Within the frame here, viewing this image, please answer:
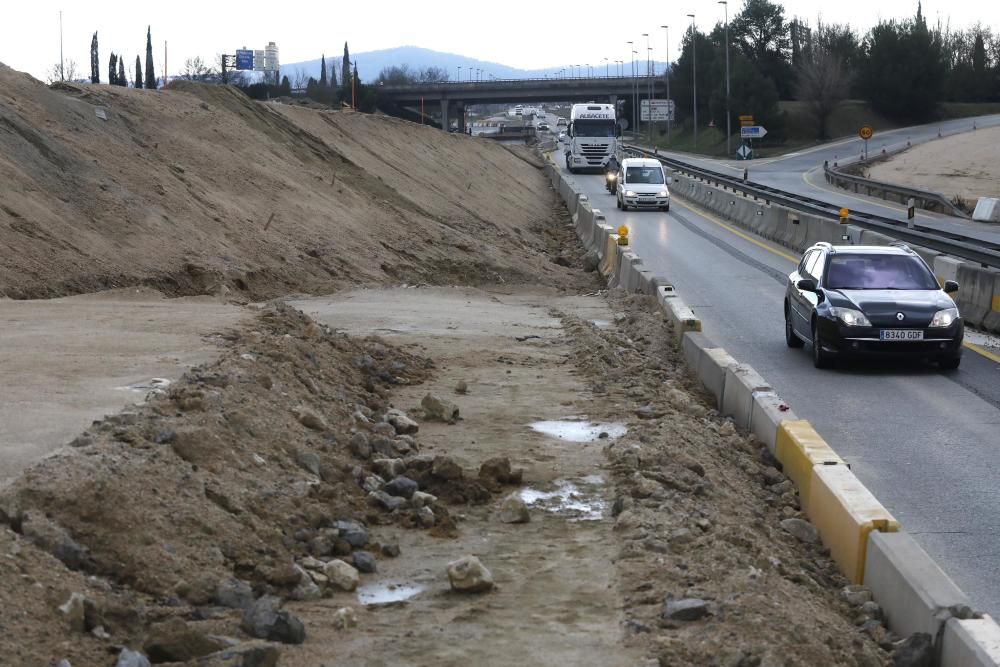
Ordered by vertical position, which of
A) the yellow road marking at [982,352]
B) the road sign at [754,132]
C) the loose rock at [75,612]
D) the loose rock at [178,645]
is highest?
the road sign at [754,132]

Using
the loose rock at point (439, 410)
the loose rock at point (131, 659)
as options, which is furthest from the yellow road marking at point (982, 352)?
the loose rock at point (131, 659)

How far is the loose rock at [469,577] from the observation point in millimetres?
7164

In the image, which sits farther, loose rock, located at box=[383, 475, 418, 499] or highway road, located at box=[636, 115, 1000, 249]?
highway road, located at box=[636, 115, 1000, 249]

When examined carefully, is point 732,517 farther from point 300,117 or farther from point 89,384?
point 300,117

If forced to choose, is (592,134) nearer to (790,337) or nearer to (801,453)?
(790,337)

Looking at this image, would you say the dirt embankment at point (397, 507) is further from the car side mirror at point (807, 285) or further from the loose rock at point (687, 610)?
the car side mirror at point (807, 285)

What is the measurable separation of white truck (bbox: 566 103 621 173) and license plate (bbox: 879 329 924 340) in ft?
183

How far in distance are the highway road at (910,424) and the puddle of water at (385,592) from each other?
350cm

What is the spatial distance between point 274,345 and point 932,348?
27.2ft

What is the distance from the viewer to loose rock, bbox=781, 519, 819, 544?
29.5ft

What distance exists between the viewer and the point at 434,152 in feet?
172

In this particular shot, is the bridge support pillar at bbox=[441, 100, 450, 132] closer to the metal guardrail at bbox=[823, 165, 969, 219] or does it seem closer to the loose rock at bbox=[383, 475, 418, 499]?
the metal guardrail at bbox=[823, 165, 969, 219]

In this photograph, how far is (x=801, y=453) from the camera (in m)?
10.1

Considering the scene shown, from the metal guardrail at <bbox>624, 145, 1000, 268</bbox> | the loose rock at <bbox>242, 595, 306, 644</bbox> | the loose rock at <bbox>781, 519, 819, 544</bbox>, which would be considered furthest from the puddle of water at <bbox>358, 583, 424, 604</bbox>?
the metal guardrail at <bbox>624, 145, 1000, 268</bbox>
